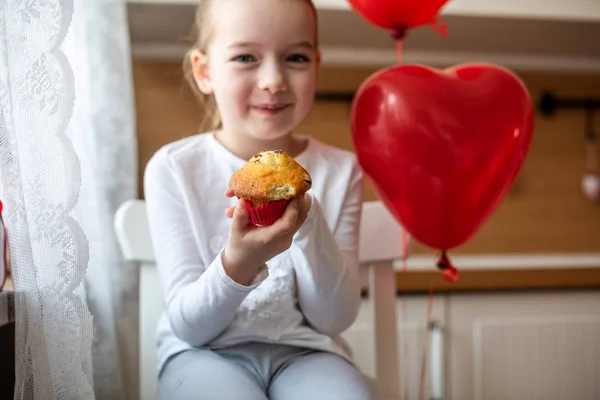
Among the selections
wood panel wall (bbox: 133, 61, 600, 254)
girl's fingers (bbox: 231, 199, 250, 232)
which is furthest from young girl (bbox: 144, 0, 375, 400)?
wood panel wall (bbox: 133, 61, 600, 254)

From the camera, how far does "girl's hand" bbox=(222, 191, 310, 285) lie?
1.94 feet

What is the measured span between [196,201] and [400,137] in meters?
0.31

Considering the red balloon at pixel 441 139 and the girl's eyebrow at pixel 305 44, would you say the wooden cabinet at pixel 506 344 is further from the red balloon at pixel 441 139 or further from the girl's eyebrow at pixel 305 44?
the girl's eyebrow at pixel 305 44

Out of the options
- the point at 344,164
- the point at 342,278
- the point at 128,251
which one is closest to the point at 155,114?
the point at 128,251

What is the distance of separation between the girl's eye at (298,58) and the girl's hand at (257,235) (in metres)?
0.27

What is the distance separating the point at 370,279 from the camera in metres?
1.04

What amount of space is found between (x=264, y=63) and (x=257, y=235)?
0.29 metres

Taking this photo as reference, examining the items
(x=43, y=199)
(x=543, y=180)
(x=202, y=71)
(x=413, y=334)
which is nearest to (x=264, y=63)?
(x=202, y=71)

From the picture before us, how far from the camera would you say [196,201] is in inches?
33.4

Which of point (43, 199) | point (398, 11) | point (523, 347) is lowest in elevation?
point (523, 347)

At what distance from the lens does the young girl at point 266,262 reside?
742 millimetres

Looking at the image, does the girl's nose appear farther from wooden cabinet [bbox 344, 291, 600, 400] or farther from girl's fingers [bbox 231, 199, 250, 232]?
wooden cabinet [bbox 344, 291, 600, 400]

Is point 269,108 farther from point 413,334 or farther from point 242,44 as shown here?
point 413,334

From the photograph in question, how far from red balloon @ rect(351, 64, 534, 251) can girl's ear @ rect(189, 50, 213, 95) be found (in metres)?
0.24
